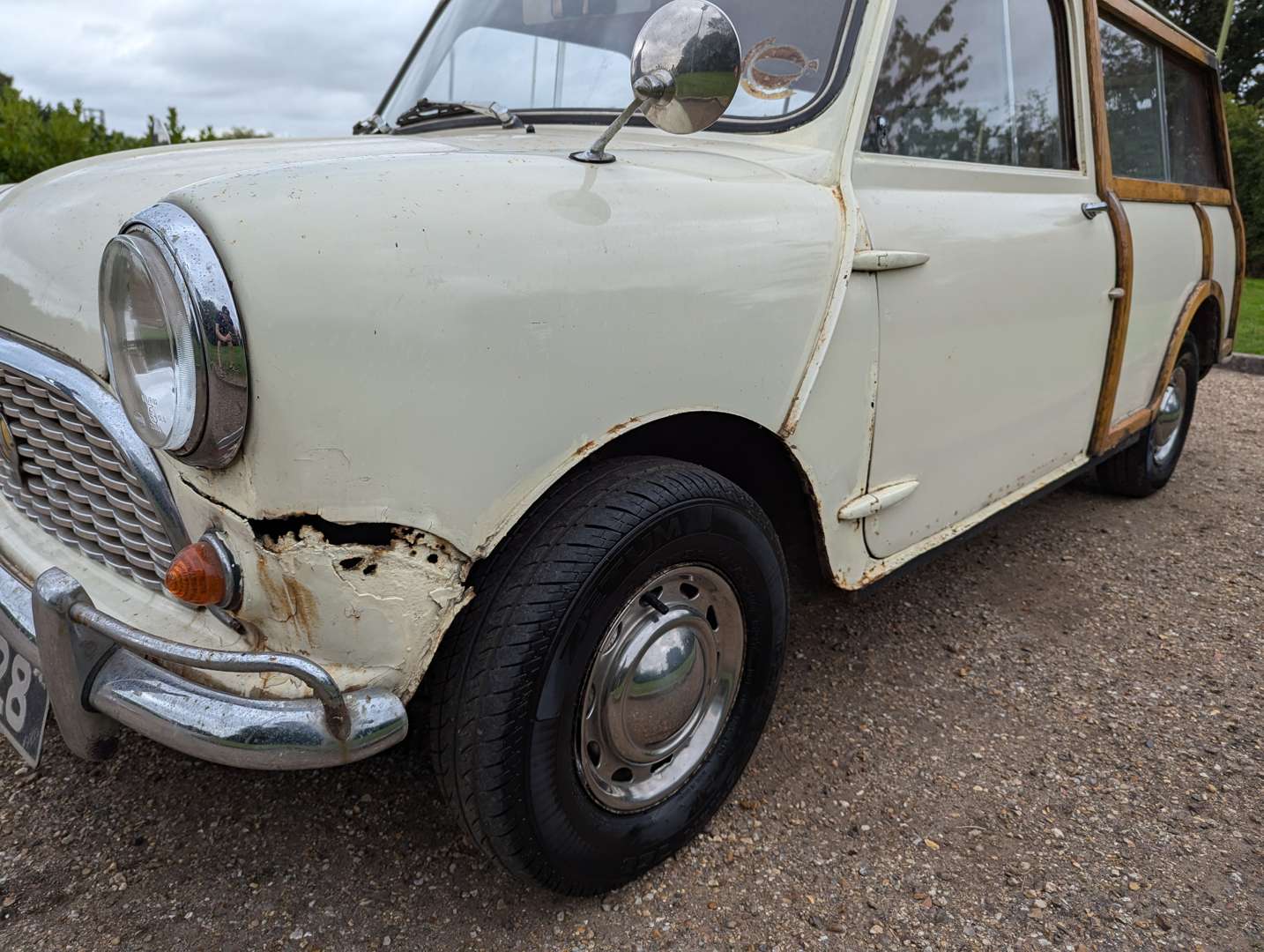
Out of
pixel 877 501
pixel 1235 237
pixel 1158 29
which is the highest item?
pixel 1158 29

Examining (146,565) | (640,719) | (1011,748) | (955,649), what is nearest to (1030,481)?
(955,649)

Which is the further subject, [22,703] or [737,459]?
[737,459]

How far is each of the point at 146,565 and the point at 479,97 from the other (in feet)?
5.04

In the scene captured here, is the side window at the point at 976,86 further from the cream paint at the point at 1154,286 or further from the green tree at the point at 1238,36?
the green tree at the point at 1238,36

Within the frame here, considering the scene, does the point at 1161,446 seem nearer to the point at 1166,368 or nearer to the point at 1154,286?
the point at 1166,368

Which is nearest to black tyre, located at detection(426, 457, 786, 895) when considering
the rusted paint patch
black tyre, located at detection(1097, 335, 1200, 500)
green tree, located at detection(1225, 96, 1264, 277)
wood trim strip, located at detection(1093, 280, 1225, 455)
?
the rusted paint patch

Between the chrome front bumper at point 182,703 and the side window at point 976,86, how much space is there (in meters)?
1.53

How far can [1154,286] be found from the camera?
9.93 feet

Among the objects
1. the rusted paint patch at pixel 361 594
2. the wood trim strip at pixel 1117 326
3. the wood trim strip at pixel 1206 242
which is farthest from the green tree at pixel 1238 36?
the rusted paint patch at pixel 361 594

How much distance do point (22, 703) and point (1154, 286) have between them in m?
3.29

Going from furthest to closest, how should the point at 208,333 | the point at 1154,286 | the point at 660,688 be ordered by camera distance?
the point at 1154,286, the point at 660,688, the point at 208,333

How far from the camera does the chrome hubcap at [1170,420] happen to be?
12.4 feet

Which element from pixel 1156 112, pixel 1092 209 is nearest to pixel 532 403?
pixel 1092 209

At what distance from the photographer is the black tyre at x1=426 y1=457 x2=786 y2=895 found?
133cm
